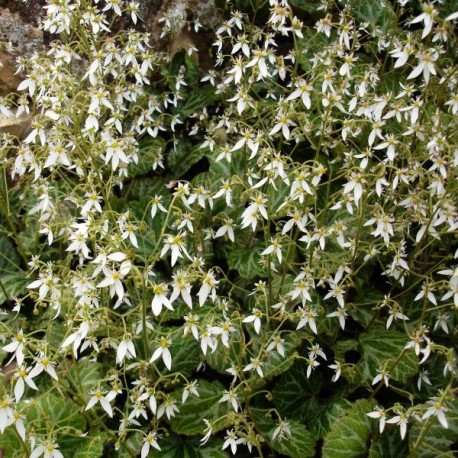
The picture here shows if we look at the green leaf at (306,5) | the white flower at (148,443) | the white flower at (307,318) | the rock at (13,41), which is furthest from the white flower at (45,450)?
the green leaf at (306,5)

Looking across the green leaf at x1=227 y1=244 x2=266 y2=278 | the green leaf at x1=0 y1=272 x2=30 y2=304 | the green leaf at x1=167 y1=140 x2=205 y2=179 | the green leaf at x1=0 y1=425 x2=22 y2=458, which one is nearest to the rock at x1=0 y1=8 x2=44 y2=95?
the green leaf at x1=167 y1=140 x2=205 y2=179

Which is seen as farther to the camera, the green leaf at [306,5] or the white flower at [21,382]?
the green leaf at [306,5]

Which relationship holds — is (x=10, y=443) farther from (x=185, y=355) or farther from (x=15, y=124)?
(x=15, y=124)

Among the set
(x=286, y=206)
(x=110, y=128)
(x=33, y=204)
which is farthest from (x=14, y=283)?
(x=286, y=206)

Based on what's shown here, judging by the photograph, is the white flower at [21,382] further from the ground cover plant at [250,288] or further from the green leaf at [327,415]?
the green leaf at [327,415]

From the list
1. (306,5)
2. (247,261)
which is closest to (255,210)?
(247,261)
